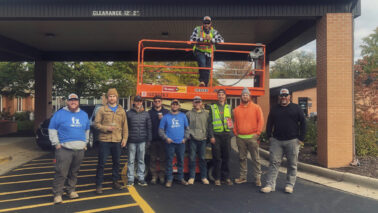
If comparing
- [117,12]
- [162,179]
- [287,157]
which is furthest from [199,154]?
[117,12]

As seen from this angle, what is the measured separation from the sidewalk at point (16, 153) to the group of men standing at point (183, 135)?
12.1ft

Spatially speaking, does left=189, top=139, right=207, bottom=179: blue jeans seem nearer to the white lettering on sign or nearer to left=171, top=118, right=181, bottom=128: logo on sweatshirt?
left=171, top=118, right=181, bottom=128: logo on sweatshirt

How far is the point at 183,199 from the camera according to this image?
506 cm

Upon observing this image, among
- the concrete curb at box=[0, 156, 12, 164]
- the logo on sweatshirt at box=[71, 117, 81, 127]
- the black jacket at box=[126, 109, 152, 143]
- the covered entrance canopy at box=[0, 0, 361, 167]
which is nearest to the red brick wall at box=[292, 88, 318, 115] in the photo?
the covered entrance canopy at box=[0, 0, 361, 167]

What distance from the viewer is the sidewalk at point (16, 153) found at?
8261 millimetres

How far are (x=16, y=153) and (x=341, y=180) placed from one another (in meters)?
9.94

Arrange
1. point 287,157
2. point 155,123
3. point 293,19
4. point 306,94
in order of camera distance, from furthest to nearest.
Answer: point 306,94 → point 293,19 → point 155,123 → point 287,157

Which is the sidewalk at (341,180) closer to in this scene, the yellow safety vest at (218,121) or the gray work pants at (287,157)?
the gray work pants at (287,157)

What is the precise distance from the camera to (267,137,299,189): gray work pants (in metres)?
5.50

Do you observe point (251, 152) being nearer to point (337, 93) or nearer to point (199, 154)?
point (199, 154)

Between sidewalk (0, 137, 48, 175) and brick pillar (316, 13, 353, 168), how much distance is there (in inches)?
324

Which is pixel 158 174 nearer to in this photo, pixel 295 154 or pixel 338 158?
Result: pixel 295 154

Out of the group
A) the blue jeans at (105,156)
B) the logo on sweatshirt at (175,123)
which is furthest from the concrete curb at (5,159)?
the logo on sweatshirt at (175,123)

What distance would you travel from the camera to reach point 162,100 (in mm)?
6520
